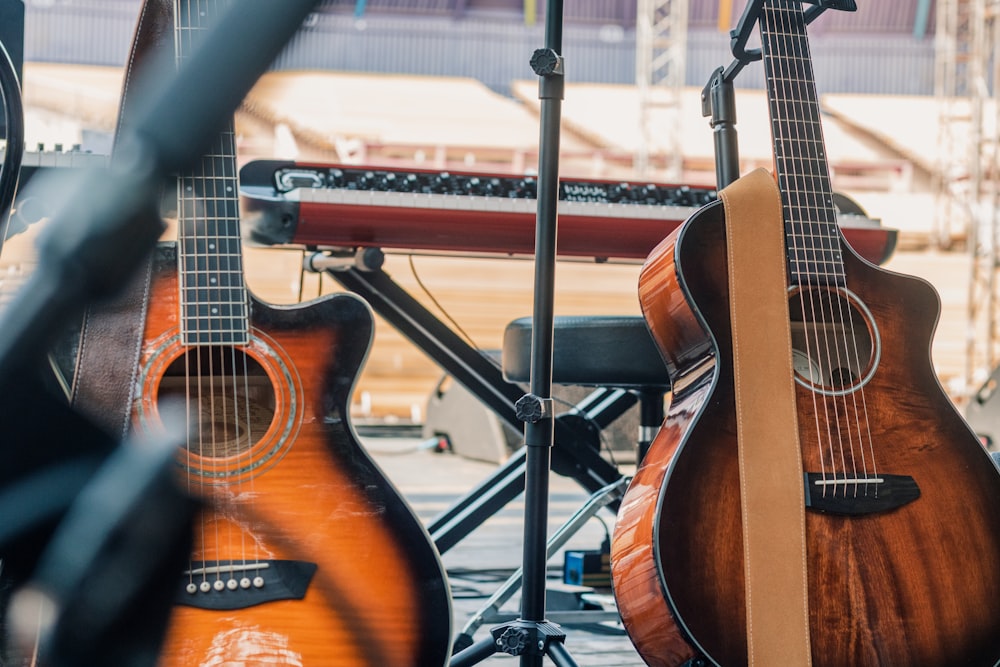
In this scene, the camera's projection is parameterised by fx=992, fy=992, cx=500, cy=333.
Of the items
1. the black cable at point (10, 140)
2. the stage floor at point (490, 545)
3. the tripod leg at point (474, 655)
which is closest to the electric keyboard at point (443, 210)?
the stage floor at point (490, 545)

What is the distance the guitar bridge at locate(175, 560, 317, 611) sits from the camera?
1.01 m

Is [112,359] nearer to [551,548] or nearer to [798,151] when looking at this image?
[551,548]

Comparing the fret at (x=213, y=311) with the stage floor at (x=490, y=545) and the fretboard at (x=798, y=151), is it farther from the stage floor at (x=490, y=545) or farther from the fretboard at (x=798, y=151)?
the fretboard at (x=798, y=151)

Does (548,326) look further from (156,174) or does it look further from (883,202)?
(883,202)

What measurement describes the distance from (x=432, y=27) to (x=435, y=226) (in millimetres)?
9973

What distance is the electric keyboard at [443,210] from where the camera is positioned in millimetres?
1892

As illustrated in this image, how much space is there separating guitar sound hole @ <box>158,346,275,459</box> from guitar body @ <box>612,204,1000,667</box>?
1.52ft

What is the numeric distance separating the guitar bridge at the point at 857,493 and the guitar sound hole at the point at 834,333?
5.2 inches

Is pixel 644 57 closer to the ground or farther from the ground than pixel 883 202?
farther from the ground

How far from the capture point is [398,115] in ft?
33.6

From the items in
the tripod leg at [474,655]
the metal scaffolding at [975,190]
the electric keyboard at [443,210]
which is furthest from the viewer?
the metal scaffolding at [975,190]

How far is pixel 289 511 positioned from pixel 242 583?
0.29 feet

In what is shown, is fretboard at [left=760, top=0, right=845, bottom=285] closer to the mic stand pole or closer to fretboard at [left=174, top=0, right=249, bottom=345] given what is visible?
the mic stand pole

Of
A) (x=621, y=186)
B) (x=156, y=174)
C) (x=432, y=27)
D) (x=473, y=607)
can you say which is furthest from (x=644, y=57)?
(x=156, y=174)
